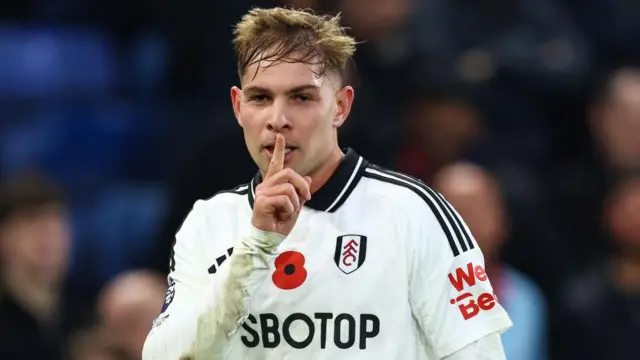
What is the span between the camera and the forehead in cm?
431

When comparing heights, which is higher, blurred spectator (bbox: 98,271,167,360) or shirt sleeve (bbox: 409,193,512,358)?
shirt sleeve (bbox: 409,193,512,358)

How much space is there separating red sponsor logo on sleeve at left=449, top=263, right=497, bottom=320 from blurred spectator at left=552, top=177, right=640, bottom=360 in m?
3.19

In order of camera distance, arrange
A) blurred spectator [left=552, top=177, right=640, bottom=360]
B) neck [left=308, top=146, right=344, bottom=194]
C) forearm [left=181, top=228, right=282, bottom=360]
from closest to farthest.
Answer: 1. forearm [left=181, top=228, right=282, bottom=360]
2. neck [left=308, top=146, right=344, bottom=194]
3. blurred spectator [left=552, top=177, right=640, bottom=360]

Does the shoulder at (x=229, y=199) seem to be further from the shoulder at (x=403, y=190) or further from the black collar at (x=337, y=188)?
the shoulder at (x=403, y=190)

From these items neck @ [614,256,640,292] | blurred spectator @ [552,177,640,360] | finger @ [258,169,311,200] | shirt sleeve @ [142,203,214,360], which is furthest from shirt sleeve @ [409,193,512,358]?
neck @ [614,256,640,292]

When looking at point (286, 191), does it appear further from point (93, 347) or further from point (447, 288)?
point (93, 347)

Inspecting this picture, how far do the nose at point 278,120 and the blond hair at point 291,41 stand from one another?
15 centimetres

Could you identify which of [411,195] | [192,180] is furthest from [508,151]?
[411,195]

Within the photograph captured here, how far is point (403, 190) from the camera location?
14.7 feet

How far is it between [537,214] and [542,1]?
1.76m

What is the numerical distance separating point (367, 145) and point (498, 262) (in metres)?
0.97

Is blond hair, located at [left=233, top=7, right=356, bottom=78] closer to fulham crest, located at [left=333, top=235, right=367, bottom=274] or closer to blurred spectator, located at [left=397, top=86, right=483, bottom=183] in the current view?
fulham crest, located at [left=333, top=235, right=367, bottom=274]

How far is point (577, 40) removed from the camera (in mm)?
9148

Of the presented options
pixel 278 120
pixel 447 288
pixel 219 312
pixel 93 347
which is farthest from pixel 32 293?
pixel 447 288
